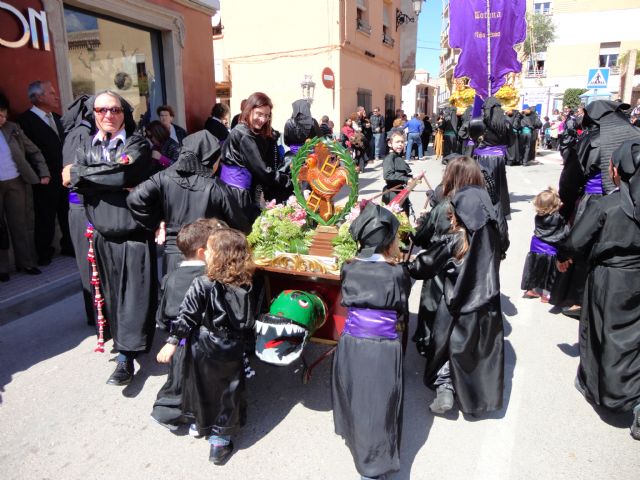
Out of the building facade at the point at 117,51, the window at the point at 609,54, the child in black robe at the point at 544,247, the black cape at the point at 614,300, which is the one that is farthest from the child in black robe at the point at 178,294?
the window at the point at 609,54

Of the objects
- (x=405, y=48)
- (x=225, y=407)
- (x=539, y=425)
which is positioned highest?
(x=405, y=48)

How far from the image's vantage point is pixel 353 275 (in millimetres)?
2531

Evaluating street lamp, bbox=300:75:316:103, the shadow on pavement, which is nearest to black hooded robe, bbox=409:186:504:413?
the shadow on pavement

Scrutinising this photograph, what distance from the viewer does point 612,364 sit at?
9.45 feet

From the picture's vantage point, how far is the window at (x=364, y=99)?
60.8ft

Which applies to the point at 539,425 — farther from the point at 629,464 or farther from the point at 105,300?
the point at 105,300

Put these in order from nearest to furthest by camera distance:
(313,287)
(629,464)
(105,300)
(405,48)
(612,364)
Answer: (629,464)
(612,364)
(313,287)
(105,300)
(405,48)

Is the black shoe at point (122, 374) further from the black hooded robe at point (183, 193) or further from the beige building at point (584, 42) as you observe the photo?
the beige building at point (584, 42)

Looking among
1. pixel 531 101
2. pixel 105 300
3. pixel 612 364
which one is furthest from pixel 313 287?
pixel 531 101

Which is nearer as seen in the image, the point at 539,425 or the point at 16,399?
the point at 539,425

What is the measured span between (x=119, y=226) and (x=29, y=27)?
3874 mm

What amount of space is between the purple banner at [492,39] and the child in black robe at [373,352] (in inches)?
279

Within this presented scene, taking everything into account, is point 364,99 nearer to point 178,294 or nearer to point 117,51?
point 117,51

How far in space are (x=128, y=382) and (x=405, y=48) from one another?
24.3 m
